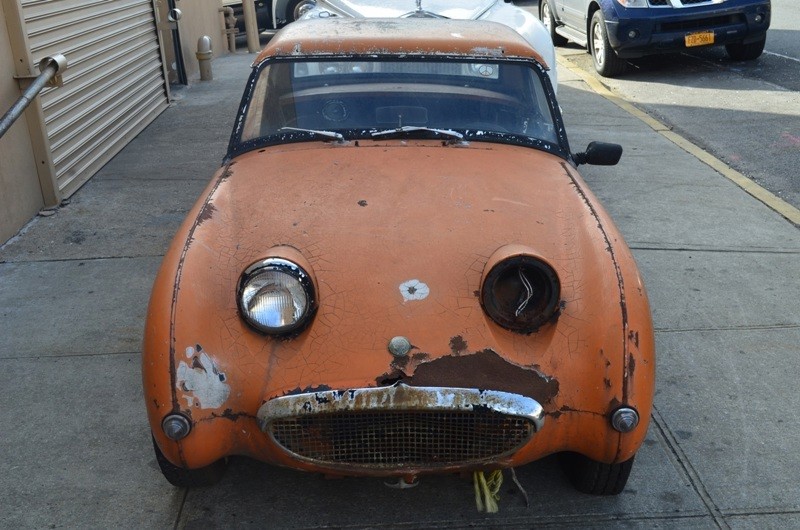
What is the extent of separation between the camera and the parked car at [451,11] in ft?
29.0

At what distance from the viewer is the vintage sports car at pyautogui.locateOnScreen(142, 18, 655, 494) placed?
9.80 ft

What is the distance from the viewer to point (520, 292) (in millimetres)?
3164

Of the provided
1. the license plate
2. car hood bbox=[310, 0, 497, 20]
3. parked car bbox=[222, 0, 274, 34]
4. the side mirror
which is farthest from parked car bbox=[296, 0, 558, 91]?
parked car bbox=[222, 0, 274, 34]

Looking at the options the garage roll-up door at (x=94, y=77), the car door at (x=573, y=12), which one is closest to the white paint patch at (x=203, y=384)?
the garage roll-up door at (x=94, y=77)

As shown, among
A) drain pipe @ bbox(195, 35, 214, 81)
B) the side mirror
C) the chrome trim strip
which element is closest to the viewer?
the chrome trim strip

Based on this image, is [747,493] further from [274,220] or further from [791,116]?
[791,116]

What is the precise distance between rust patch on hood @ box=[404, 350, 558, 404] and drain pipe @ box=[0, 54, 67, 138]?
151 inches

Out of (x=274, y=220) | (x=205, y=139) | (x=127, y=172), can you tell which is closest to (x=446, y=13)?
(x=205, y=139)

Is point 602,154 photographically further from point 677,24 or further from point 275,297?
point 677,24

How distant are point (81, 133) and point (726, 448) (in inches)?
234

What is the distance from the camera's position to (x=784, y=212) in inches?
266

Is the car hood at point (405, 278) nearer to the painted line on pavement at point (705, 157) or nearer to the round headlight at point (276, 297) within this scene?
the round headlight at point (276, 297)

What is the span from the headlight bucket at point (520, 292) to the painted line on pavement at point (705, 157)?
13.6 ft

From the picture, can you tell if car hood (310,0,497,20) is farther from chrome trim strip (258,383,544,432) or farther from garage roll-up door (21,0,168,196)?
chrome trim strip (258,383,544,432)
